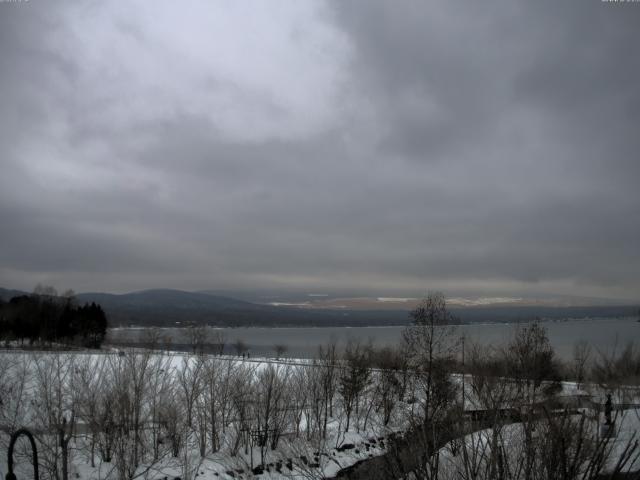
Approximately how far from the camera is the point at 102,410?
2870 centimetres

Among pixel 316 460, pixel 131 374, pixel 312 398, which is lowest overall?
pixel 316 460

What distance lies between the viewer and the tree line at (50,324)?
90.8 meters

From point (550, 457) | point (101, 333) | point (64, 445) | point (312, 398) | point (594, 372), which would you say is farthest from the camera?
point (101, 333)

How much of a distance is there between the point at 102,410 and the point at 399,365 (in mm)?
33640

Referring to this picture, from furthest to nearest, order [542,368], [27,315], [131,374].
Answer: [27,315]
[542,368]
[131,374]

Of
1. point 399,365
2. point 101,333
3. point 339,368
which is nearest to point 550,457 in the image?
point 339,368

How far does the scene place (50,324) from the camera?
95000 mm

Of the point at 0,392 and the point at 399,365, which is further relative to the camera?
the point at 399,365

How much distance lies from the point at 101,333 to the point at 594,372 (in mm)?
94412

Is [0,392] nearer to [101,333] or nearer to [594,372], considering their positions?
[594,372]

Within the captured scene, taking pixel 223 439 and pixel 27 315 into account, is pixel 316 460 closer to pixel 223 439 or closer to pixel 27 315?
pixel 223 439

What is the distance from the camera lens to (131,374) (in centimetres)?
3070

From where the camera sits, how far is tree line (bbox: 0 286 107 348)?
298ft

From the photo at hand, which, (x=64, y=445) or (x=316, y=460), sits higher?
(x=64, y=445)
